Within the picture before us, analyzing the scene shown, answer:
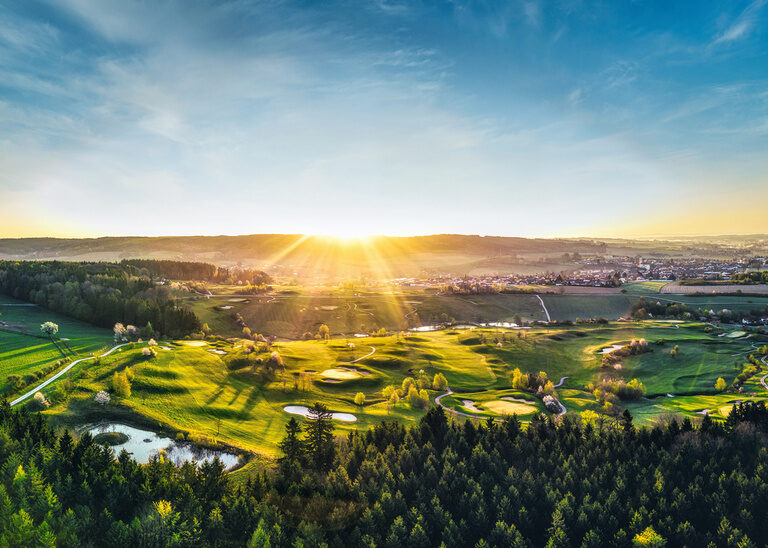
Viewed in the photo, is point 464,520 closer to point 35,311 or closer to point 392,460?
point 392,460

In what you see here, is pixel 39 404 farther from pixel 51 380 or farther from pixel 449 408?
pixel 449 408

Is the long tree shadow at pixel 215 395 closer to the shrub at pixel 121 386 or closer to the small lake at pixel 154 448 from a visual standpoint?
the shrub at pixel 121 386

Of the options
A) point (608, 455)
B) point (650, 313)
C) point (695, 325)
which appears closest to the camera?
point (608, 455)

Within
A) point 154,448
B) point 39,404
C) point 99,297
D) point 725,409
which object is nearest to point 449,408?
point 725,409

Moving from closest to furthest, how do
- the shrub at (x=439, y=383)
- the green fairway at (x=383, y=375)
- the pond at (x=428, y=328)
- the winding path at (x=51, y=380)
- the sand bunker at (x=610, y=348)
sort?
the winding path at (x=51, y=380)
the green fairway at (x=383, y=375)
the shrub at (x=439, y=383)
the sand bunker at (x=610, y=348)
the pond at (x=428, y=328)

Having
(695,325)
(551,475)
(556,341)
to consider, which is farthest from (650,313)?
(551,475)

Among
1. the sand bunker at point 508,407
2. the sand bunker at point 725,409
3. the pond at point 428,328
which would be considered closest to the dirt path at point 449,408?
the sand bunker at point 508,407

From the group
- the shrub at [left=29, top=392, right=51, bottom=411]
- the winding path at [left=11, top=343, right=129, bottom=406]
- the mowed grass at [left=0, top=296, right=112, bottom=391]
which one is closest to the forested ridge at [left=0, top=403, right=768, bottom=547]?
the shrub at [left=29, top=392, right=51, bottom=411]
